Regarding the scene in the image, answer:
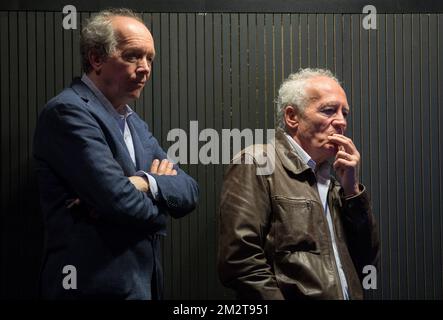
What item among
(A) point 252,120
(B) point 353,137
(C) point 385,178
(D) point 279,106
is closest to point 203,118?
(A) point 252,120

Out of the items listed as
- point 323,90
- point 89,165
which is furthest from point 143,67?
point 323,90

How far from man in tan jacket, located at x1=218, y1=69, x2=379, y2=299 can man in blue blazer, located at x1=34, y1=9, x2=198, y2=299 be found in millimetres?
257

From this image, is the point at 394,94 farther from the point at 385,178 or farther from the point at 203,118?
the point at 203,118

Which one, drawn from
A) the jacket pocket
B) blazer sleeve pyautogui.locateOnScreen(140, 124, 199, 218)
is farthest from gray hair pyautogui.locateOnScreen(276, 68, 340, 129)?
blazer sleeve pyautogui.locateOnScreen(140, 124, 199, 218)

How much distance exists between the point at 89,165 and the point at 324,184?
3.69 ft

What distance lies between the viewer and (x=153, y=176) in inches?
105

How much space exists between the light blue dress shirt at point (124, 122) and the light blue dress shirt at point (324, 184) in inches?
27.6

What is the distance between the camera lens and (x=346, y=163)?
2.91 m

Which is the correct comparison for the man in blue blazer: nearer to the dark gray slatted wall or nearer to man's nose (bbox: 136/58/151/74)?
man's nose (bbox: 136/58/151/74)

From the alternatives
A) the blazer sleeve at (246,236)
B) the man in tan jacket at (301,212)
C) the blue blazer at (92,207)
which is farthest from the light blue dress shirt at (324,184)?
the blue blazer at (92,207)

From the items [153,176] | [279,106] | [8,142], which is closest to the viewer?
[153,176]

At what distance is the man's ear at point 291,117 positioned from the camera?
9.89 feet

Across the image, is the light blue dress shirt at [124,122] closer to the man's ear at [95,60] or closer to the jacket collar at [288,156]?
the man's ear at [95,60]
